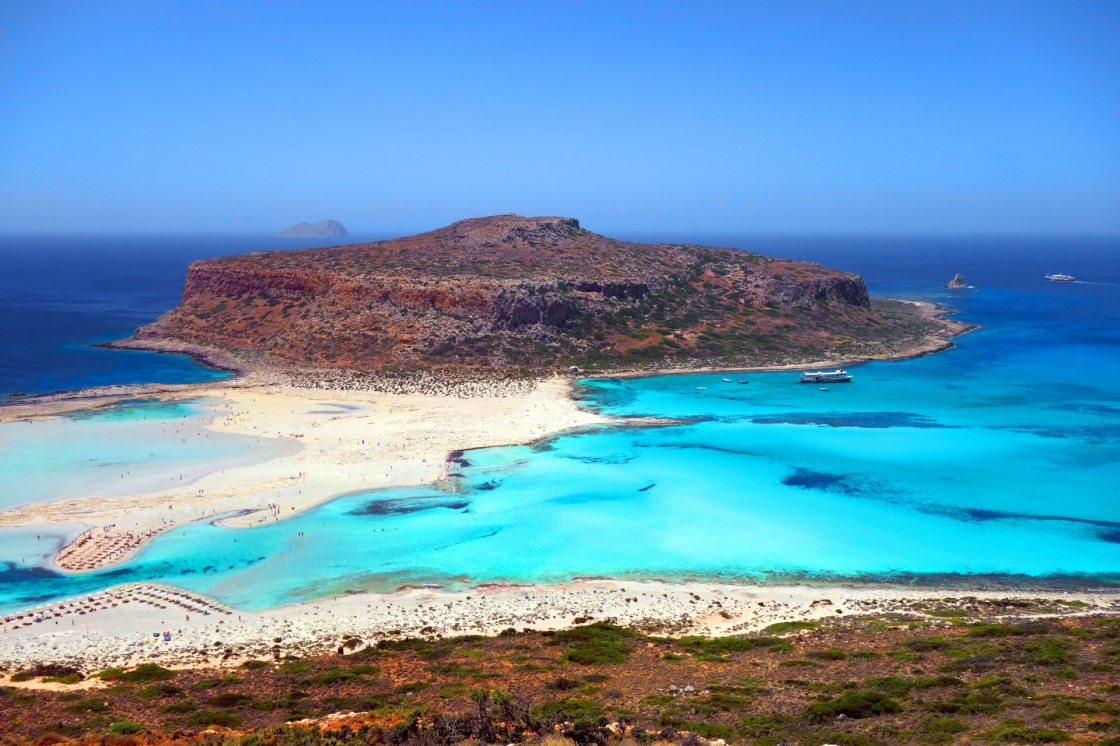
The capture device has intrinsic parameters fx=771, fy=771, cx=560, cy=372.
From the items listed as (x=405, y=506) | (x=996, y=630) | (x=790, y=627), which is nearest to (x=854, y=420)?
(x=996, y=630)

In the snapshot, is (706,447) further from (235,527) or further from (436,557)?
(235,527)

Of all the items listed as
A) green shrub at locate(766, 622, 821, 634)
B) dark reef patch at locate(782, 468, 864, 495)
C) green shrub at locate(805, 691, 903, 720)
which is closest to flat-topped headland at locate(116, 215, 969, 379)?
dark reef patch at locate(782, 468, 864, 495)

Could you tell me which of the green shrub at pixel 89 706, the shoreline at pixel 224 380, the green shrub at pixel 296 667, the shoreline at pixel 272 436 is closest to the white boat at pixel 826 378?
the shoreline at pixel 224 380

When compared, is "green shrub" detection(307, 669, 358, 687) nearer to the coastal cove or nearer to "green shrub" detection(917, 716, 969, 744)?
the coastal cove

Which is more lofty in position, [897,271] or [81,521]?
[897,271]

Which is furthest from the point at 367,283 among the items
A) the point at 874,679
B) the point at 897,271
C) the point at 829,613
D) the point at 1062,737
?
the point at 897,271

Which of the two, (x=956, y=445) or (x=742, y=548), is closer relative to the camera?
(x=742, y=548)
